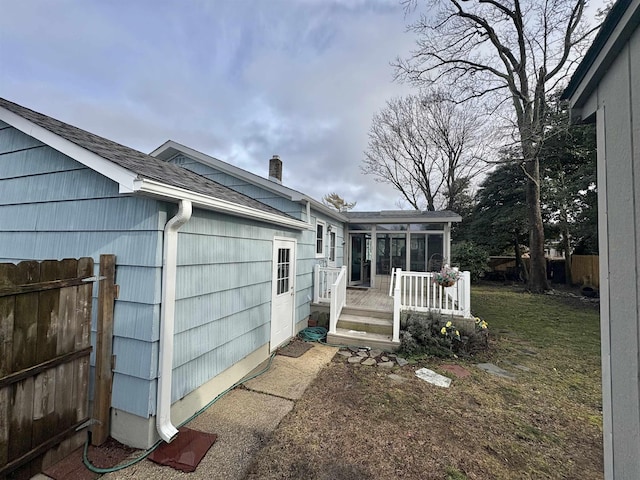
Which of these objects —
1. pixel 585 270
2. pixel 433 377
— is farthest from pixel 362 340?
pixel 585 270

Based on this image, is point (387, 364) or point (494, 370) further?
point (387, 364)

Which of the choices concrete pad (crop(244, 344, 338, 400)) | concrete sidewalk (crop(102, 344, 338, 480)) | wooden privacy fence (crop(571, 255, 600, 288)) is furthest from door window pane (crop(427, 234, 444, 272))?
wooden privacy fence (crop(571, 255, 600, 288))

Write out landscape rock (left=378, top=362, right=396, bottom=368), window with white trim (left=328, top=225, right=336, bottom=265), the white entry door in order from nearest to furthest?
landscape rock (left=378, top=362, right=396, bottom=368)
the white entry door
window with white trim (left=328, top=225, right=336, bottom=265)

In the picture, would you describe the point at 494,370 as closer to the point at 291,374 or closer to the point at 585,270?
the point at 291,374

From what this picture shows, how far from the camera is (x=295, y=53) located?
8.80 metres

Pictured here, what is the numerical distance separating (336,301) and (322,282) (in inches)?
53.0

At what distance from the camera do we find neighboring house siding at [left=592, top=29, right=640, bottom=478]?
126 centimetres

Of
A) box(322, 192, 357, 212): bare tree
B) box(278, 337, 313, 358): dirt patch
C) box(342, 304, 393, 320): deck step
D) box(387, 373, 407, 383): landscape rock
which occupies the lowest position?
box(387, 373, 407, 383): landscape rock

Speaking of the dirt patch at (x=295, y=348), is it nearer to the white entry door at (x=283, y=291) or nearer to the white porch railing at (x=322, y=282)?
the white entry door at (x=283, y=291)

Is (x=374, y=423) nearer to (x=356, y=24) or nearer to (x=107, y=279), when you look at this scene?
(x=107, y=279)

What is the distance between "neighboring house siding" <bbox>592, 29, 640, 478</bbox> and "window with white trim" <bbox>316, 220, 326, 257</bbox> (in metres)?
6.28

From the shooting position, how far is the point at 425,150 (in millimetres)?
20062

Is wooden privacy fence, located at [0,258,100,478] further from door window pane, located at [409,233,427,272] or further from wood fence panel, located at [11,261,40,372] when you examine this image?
door window pane, located at [409,233,427,272]

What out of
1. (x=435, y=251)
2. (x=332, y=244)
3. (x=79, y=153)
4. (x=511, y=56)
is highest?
(x=511, y=56)
